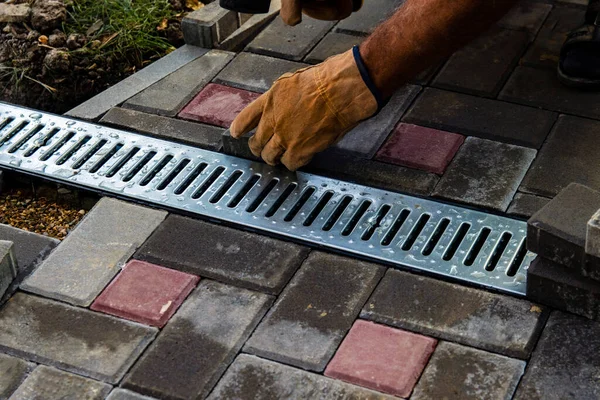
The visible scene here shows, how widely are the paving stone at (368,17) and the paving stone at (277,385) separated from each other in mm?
1826

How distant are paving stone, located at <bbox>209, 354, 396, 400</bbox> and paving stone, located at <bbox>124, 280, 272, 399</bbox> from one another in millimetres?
41

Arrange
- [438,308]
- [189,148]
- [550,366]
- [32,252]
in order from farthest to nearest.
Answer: [189,148] < [32,252] < [438,308] < [550,366]

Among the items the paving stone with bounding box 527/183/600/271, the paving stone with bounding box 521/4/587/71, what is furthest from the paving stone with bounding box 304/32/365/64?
the paving stone with bounding box 527/183/600/271

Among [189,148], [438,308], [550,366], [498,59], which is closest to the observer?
[550,366]

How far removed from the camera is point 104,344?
2.47 m

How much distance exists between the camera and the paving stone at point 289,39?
374 cm

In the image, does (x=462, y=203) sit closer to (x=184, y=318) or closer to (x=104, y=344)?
(x=184, y=318)

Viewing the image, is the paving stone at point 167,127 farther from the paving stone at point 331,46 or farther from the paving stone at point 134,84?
the paving stone at point 331,46

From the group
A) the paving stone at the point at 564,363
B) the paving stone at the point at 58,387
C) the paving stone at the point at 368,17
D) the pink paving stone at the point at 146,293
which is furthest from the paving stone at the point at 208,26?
the paving stone at the point at 564,363

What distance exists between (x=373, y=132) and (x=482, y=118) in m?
0.39

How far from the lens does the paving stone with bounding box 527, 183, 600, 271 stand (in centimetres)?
242

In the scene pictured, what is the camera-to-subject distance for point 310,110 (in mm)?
2889

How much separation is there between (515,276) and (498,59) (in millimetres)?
1240

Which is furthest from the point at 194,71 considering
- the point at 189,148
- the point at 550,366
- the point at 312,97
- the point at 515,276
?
the point at 550,366
